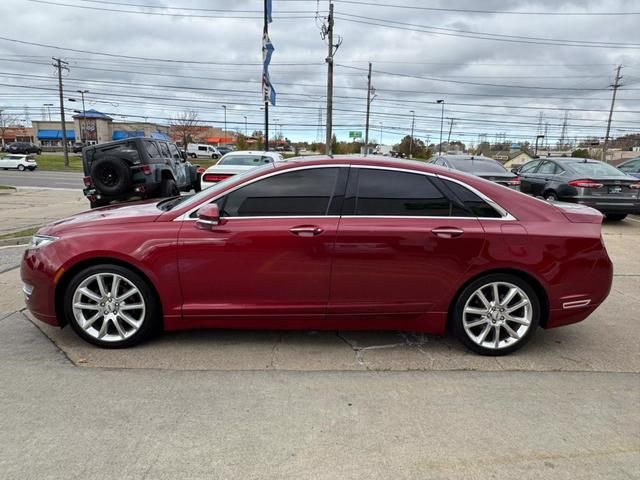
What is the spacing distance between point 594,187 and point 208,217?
960 cm

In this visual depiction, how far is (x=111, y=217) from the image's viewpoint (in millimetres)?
3734

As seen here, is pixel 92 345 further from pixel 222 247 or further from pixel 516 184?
pixel 516 184

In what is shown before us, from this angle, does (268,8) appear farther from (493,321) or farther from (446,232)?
(493,321)

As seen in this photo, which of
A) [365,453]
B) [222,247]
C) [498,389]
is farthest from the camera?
[222,247]

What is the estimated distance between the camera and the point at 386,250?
348 cm

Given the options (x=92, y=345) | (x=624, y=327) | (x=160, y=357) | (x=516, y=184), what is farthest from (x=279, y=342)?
(x=516, y=184)

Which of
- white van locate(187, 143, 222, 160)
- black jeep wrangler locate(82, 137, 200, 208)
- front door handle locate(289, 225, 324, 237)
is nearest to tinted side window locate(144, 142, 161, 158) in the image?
black jeep wrangler locate(82, 137, 200, 208)

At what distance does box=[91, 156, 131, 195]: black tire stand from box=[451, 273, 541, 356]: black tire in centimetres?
818

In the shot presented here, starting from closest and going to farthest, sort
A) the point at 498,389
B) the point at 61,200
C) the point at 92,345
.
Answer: the point at 498,389, the point at 92,345, the point at 61,200

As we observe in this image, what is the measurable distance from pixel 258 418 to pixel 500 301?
211 centimetres

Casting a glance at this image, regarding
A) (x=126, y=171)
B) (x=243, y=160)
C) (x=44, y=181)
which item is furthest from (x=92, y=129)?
(x=126, y=171)

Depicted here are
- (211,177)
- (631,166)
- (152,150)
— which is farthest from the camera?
(631,166)

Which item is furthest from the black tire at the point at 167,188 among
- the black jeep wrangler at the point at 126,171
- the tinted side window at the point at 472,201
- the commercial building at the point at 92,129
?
the commercial building at the point at 92,129

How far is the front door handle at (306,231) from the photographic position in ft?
11.3
